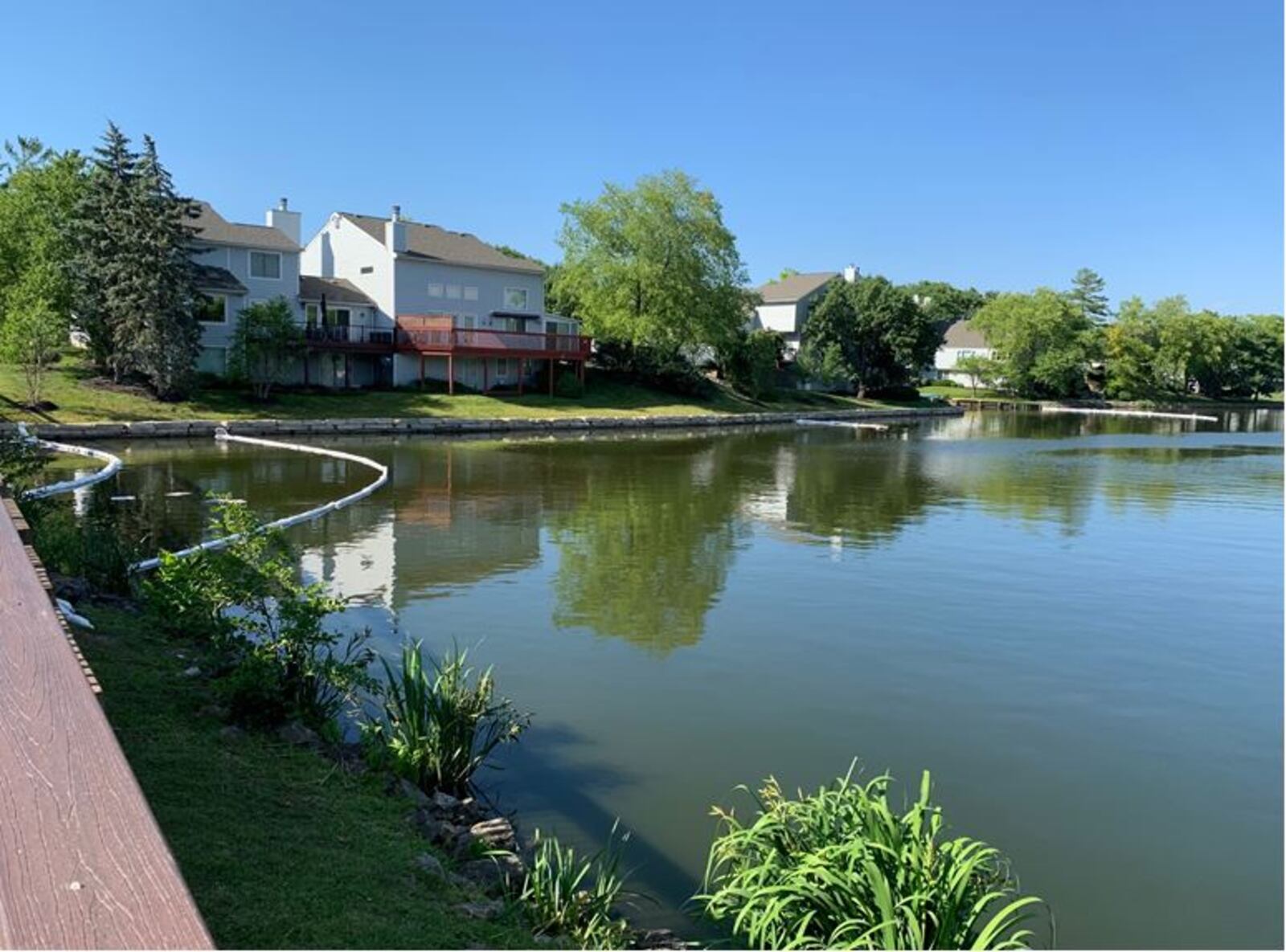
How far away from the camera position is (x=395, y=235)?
51.6 metres

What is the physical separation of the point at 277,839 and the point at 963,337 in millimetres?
107181

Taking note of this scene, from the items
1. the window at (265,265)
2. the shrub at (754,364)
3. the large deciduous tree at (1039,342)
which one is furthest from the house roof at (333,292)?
the large deciduous tree at (1039,342)

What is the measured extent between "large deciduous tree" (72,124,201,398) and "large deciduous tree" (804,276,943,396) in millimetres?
43420

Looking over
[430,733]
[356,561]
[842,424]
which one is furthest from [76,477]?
[842,424]

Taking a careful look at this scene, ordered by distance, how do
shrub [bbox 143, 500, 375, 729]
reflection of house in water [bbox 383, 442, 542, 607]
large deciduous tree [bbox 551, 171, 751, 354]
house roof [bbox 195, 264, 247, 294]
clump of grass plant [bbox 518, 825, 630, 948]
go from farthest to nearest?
large deciduous tree [bbox 551, 171, 751, 354]
house roof [bbox 195, 264, 247, 294]
reflection of house in water [bbox 383, 442, 542, 607]
shrub [bbox 143, 500, 375, 729]
clump of grass plant [bbox 518, 825, 630, 948]

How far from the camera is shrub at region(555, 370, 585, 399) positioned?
5459 cm

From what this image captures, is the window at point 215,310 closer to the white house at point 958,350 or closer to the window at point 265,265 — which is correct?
the window at point 265,265

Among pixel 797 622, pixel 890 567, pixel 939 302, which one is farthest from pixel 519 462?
pixel 939 302

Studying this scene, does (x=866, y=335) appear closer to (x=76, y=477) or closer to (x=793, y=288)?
(x=793, y=288)

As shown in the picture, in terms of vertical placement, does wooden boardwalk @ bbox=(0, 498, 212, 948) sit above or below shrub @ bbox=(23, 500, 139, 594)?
above

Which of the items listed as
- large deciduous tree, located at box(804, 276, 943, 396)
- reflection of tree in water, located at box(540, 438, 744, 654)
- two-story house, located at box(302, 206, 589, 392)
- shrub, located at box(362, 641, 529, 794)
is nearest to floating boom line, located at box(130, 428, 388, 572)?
shrub, located at box(362, 641, 529, 794)

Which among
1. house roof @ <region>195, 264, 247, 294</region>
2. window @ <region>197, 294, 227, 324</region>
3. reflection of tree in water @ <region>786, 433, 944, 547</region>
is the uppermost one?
house roof @ <region>195, 264, 247, 294</region>

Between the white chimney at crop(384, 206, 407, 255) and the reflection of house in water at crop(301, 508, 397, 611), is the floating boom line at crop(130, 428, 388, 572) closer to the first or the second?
the reflection of house in water at crop(301, 508, 397, 611)

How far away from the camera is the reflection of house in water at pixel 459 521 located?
14977 millimetres
